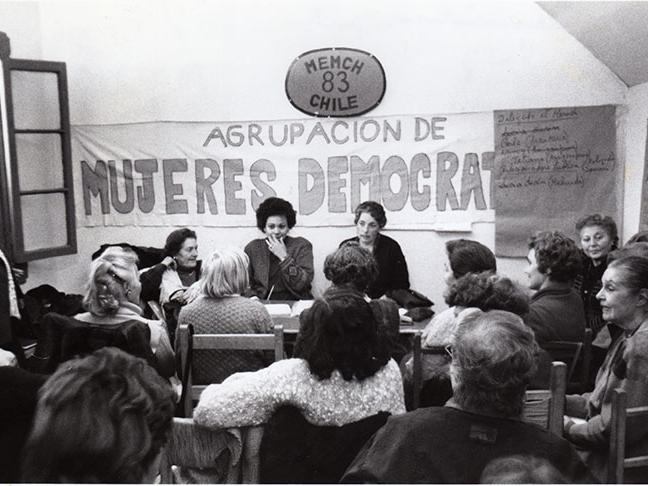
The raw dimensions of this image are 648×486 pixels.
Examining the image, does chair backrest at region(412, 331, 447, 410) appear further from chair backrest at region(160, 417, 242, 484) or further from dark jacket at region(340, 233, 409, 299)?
dark jacket at region(340, 233, 409, 299)

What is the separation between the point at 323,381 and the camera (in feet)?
6.97

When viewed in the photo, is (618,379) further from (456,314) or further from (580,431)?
(456,314)

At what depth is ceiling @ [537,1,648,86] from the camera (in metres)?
3.75

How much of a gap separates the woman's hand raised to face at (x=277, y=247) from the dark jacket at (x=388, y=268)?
392 mm

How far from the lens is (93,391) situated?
1356 mm

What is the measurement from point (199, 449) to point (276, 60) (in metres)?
3.64

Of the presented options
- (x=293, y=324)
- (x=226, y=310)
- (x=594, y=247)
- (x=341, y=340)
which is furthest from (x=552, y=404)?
(x=594, y=247)

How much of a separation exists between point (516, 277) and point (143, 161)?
2.85 meters

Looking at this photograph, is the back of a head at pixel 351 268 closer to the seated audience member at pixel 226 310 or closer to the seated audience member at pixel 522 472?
the seated audience member at pixel 226 310

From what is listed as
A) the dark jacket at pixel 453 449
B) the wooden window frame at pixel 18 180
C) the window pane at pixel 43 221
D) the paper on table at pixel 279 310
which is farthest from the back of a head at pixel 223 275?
the window pane at pixel 43 221

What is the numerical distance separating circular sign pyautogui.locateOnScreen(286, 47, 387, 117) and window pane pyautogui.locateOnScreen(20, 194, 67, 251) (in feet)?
6.08

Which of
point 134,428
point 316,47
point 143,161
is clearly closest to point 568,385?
point 134,428

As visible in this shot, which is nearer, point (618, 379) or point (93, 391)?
point (93, 391)

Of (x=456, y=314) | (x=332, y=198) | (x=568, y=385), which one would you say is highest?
(x=332, y=198)
